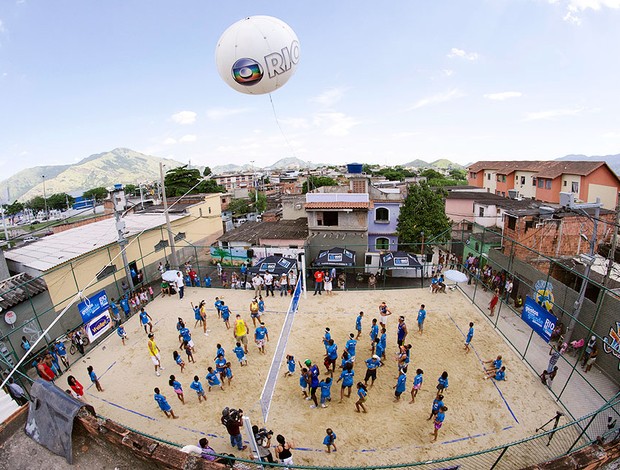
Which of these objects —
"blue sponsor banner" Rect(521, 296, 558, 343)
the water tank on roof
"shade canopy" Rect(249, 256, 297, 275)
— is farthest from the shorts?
the water tank on roof

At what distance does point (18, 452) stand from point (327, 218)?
20181mm

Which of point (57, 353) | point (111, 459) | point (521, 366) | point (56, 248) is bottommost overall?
point (521, 366)

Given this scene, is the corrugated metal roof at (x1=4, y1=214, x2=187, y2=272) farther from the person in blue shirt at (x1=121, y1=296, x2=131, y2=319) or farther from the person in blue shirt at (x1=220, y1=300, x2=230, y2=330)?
the person in blue shirt at (x1=220, y1=300, x2=230, y2=330)

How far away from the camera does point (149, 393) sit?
10594 mm

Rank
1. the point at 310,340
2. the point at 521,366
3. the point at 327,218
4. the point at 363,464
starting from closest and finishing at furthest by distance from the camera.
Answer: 1. the point at 363,464
2. the point at 521,366
3. the point at 310,340
4. the point at 327,218

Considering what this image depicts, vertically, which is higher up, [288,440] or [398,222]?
[398,222]

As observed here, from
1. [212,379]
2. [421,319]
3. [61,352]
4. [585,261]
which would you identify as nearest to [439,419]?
[421,319]

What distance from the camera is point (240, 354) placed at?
36.4ft

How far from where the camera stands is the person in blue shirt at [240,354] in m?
11.0

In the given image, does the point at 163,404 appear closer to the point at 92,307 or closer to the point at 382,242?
the point at 92,307

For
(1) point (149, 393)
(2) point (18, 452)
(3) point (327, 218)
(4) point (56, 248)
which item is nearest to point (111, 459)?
(2) point (18, 452)

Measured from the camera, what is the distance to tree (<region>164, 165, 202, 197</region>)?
5300cm

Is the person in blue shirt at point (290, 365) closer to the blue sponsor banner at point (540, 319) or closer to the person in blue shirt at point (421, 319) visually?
the person in blue shirt at point (421, 319)

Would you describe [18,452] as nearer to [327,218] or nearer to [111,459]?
[111,459]
